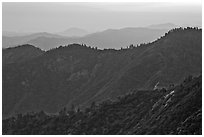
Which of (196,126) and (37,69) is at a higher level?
(196,126)

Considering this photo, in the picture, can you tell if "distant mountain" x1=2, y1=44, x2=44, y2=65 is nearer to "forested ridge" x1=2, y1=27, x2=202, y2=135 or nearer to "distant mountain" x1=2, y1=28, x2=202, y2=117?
"forested ridge" x1=2, y1=27, x2=202, y2=135

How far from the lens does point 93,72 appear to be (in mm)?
86125

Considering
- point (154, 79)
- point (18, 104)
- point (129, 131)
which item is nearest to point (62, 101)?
point (18, 104)

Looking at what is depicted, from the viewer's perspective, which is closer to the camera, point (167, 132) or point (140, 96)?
point (167, 132)

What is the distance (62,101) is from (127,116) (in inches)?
1495

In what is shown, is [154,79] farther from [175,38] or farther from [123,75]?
[175,38]

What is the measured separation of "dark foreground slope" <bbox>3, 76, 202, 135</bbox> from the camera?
30.1 metres

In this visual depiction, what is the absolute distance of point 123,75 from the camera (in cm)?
7550

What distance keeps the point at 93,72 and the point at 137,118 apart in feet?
158

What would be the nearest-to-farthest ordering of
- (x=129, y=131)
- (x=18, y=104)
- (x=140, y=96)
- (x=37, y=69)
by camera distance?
(x=129, y=131)
(x=140, y=96)
(x=18, y=104)
(x=37, y=69)

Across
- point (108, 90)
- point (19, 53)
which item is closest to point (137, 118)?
point (108, 90)

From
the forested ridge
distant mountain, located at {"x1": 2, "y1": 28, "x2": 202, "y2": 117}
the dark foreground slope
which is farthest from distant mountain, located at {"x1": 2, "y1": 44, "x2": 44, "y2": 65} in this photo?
the dark foreground slope

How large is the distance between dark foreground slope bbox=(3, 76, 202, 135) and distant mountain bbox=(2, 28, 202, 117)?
62.4ft

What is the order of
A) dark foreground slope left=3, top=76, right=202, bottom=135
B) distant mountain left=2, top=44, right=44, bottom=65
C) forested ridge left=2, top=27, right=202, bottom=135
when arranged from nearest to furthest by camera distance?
dark foreground slope left=3, top=76, right=202, bottom=135
forested ridge left=2, top=27, right=202, bottom=135
distant mountain left=2, top=44, right=44, bottom=65
